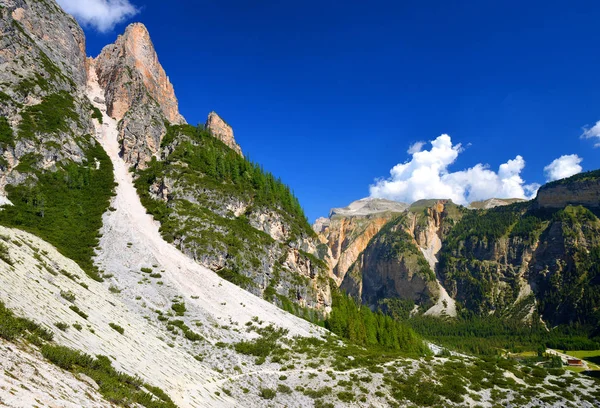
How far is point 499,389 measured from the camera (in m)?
47.6

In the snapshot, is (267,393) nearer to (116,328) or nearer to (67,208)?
(116,328)

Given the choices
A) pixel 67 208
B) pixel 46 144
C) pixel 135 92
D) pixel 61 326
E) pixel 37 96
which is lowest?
pixel 61 326

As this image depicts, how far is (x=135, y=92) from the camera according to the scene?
161 metres

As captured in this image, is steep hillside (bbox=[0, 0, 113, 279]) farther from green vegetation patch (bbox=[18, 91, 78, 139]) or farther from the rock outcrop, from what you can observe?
the rock outcrop

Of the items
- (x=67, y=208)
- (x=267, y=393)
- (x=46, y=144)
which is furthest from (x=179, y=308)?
(x=46, y=144)

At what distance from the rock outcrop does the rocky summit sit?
993 millimetres

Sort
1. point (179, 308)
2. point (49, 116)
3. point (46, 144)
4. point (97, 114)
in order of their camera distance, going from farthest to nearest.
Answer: point (97, 114)
point (49, 116)
point (46, 144)
point (179, 308)

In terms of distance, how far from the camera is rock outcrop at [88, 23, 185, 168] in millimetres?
129363

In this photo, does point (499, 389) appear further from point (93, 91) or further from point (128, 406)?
point (93, 91)

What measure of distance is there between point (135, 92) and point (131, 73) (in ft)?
44.0

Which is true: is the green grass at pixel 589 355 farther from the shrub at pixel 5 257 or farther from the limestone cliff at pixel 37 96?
the limestone cliff at pixel 37 96

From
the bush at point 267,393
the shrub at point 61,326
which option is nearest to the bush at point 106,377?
the shrub at point 61,326

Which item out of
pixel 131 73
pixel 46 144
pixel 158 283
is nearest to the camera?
pixel 158 283

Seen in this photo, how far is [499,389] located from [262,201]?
82965mm
